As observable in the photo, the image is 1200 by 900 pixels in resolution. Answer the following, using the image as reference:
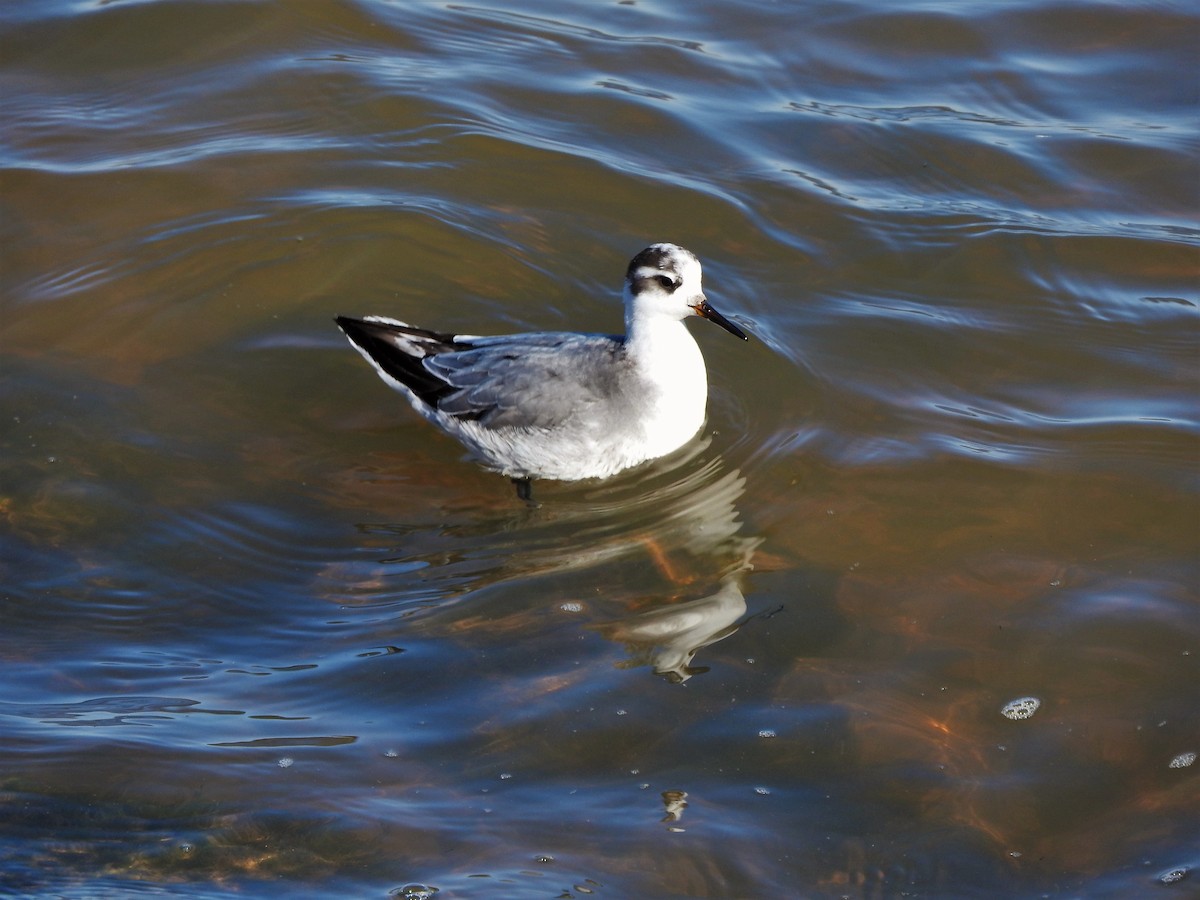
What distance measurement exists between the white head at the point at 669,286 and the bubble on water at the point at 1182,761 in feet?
11.0

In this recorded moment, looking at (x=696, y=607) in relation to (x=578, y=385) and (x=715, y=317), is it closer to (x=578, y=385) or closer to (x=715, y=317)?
(x=578, y=385)

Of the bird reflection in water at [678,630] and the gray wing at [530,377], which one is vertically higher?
the gray wing at [530,377]

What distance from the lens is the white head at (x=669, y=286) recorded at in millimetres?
7898

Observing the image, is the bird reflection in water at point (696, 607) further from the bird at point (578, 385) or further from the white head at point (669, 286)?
the white head at point (669, 286)

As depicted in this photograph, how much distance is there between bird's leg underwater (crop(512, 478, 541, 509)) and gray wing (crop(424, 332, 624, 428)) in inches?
15.3

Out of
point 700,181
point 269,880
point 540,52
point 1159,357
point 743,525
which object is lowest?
point 269,880

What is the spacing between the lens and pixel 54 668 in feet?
20.2

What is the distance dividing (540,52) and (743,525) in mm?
5811

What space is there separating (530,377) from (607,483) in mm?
768

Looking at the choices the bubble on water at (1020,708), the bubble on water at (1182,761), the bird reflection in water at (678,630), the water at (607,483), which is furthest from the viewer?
the bird reflection in water at (678,630)

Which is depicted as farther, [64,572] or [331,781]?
[64,572]

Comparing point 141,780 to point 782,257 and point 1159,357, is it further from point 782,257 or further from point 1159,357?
point 1159,357

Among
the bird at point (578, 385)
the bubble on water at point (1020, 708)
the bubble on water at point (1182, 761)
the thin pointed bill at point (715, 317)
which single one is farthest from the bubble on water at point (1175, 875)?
the thin pointed bill at point (715, 317)

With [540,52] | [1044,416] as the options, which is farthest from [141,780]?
[540,52]
